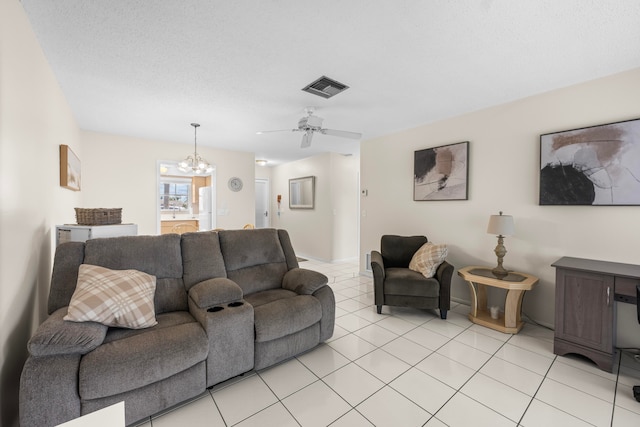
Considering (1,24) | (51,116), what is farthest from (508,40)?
(51,116)

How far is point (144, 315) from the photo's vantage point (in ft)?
5.69

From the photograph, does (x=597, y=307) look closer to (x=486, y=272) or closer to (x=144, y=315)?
(x=486, y=272)

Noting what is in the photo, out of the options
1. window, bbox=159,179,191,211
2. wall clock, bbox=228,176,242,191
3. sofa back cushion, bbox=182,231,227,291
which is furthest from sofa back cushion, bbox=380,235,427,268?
window, bbox=159,179,191,211

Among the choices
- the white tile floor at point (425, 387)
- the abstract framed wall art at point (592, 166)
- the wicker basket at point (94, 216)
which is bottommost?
the white tile floor at point (425, 387)

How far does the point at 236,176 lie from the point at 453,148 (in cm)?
427

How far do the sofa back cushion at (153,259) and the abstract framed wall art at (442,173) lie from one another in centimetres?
320

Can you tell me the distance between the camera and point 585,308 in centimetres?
216

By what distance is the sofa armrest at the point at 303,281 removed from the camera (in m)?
2.38

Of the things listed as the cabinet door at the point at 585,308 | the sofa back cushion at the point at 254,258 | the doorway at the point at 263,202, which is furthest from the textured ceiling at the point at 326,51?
the doorway at the point at 263,202

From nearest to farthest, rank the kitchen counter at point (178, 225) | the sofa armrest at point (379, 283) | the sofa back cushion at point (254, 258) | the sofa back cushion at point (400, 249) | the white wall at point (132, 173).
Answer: the sofa back cushion at point (254, 258) → the sofa armrest at point (379, 283) → the sofa back cushion at point (400, 249) → the white wall at point (132, 173) → the kitchen counter at point (178, 225)

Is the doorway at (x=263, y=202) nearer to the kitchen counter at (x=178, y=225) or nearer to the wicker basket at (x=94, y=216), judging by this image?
the kitchen counter at (x=178, y=225)

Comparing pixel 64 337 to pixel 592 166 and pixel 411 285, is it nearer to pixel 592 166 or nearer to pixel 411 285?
pixel 411 285

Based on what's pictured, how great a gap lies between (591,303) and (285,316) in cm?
247

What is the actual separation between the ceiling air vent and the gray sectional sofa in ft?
5.08
